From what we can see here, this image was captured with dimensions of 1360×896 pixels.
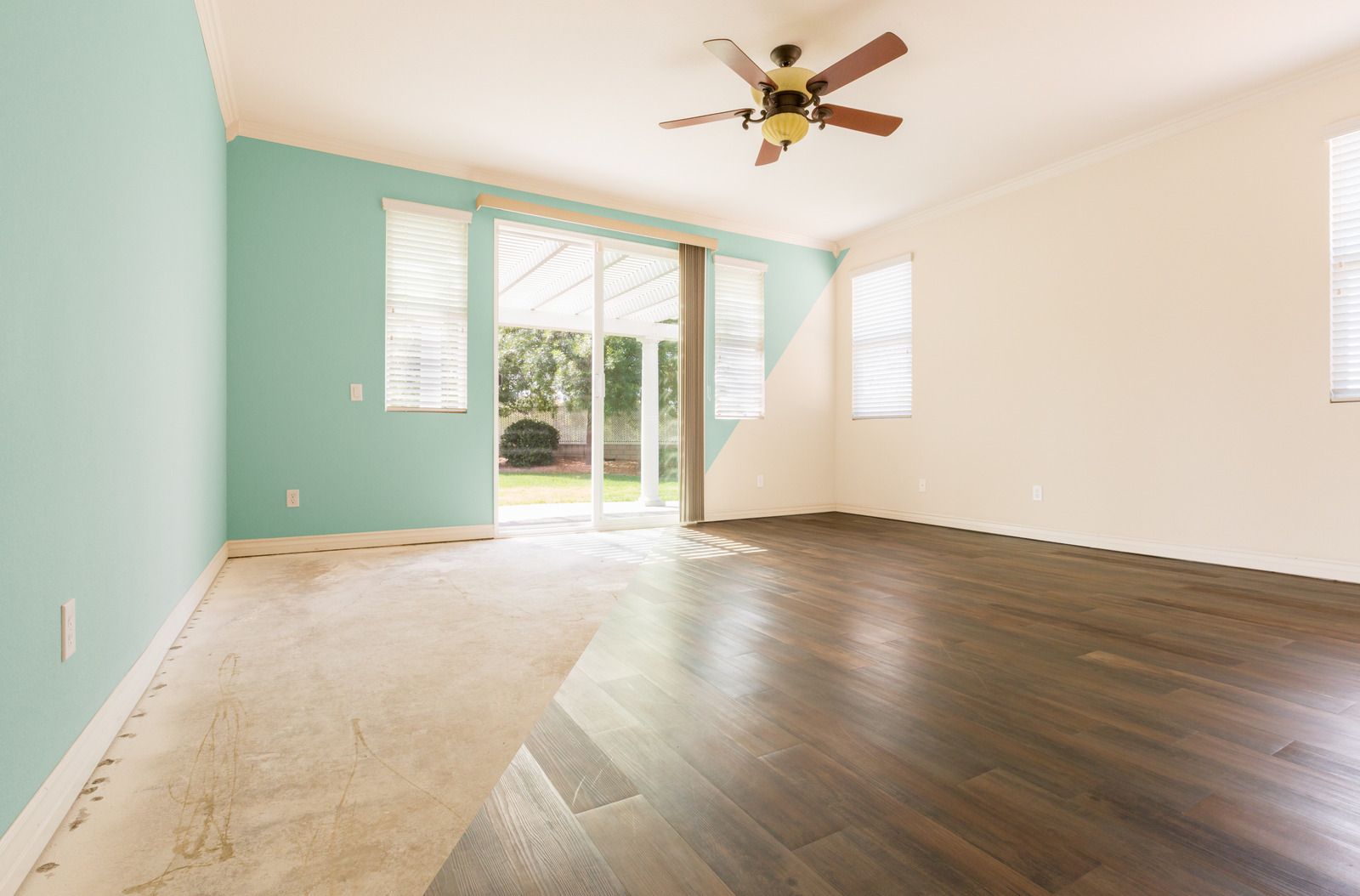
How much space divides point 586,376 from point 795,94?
2967mm

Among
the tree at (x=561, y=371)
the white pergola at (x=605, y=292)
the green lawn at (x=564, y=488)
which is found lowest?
the green lawn at (x=564, y=488)

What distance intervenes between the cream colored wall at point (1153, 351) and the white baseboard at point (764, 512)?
1036 mm

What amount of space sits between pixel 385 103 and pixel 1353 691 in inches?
208

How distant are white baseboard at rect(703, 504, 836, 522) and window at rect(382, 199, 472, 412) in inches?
100

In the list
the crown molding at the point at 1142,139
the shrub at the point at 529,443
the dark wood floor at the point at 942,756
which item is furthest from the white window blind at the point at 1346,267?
the shrub at the point at 529,443

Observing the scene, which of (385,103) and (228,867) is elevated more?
(385,103)

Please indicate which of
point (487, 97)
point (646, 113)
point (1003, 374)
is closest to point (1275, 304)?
point (1003, 374)

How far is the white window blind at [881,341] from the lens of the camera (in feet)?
20.2

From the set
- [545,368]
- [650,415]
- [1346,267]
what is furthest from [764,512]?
[1346,267]

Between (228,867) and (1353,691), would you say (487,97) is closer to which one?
(228,867)

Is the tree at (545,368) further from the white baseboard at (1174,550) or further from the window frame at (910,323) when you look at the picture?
the white baseboard at (1174,550)

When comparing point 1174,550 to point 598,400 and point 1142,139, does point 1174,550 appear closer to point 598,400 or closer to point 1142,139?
point 1142,139

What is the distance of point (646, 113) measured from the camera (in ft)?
13.3

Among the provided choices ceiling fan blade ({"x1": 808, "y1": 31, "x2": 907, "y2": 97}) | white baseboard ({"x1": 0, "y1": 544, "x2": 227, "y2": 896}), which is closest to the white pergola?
ceiling fan blade ({"x1": 808, "y1": 31, "x2": 907, "y2": 97})
